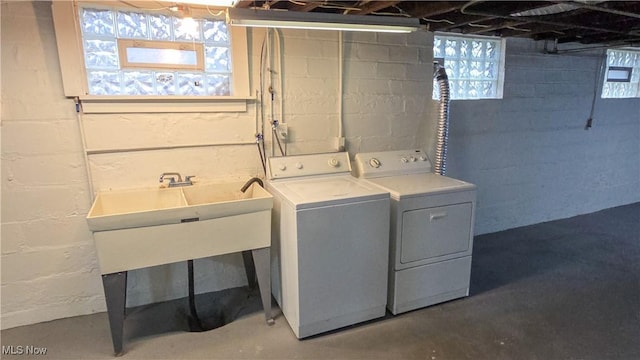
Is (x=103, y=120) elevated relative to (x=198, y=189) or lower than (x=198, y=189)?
elevated

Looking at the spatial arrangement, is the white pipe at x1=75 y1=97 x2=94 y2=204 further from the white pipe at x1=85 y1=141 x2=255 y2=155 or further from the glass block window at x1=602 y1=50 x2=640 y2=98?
the glass block window at x1=602 y1=50 x2=640 y2=98

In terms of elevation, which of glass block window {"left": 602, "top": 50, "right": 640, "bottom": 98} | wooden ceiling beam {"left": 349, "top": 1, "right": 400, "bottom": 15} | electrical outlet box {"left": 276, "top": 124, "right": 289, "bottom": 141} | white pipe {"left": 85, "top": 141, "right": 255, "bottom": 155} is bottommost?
white pipe {"left": 85, "top": 141, "right": 255, "bottom": 155}

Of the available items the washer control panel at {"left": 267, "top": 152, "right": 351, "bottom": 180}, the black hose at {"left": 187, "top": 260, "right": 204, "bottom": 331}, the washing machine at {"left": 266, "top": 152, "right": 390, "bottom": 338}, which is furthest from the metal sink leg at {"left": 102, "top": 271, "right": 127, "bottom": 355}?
the washer control panel at {"left": 267, "top": 152, "right": 351, "bottom": 180}

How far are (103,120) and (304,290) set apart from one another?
153 cm

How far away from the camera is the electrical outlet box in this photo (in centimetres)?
268

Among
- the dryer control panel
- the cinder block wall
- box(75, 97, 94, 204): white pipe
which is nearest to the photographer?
box(75, 97, 94, 204): white pipe

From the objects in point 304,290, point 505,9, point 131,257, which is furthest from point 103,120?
point 505,9

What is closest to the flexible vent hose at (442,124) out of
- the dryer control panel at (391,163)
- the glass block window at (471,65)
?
the dryer control panel at (391,163)

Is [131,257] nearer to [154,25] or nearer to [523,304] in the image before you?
[154,25]

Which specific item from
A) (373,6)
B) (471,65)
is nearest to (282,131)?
(373,6)

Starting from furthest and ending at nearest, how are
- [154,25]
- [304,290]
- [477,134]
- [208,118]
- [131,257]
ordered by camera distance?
[477,134]
[208,118]
[154,25]
[304,290]
[131,257]

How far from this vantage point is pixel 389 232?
2.33 m

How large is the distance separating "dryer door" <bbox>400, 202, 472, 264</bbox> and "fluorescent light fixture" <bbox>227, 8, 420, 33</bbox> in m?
1.13

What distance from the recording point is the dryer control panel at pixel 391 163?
2785 millimetres
